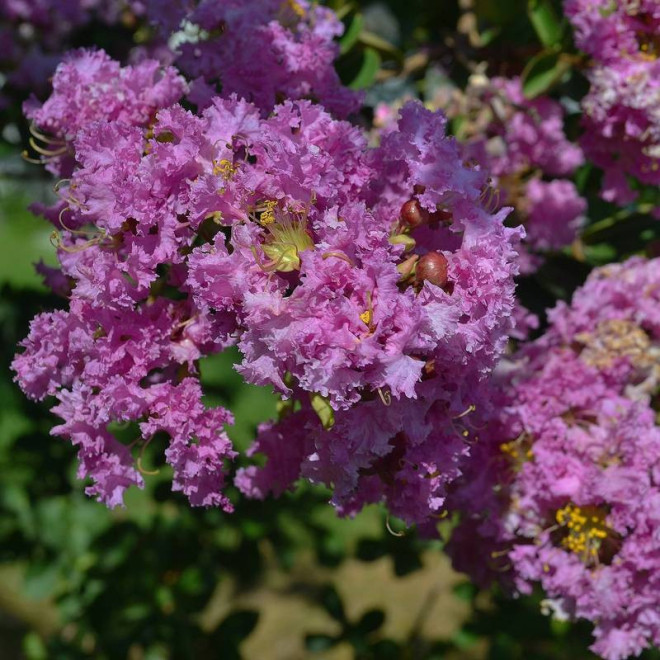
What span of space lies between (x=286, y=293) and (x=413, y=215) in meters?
0.20

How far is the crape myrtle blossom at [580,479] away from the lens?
1386mm

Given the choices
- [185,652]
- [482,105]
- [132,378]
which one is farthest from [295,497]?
[132,378]

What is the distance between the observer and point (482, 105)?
1929 millimetres

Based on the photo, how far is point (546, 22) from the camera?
1.87 meters

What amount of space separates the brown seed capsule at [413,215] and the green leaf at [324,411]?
0.26 meters

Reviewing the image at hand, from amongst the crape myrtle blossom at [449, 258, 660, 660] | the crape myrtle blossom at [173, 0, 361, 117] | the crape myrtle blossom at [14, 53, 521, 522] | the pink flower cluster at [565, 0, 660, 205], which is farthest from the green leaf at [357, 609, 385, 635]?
the crape myrtle blossom at [173, 0, 361, 117]

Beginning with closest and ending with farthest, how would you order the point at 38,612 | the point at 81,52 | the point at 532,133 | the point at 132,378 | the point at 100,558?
the point at 132,378 → the point at 81,52 → the point at 532,133 → the point at 100,558 → the point at 38,612

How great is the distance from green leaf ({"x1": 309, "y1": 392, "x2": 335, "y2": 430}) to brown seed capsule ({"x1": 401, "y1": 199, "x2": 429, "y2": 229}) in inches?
10.3

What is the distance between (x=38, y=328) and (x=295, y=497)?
133 cm

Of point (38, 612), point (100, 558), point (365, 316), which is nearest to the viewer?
point (365, 316)

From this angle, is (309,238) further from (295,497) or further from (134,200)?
A: (295,497)

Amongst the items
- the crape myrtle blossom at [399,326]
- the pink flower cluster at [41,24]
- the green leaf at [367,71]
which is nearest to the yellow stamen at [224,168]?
the crape myrtle blossom at [399,326]

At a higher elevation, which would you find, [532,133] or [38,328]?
[532,133]

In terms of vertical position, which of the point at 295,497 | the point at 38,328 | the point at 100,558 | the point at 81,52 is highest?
the point at 81,52
